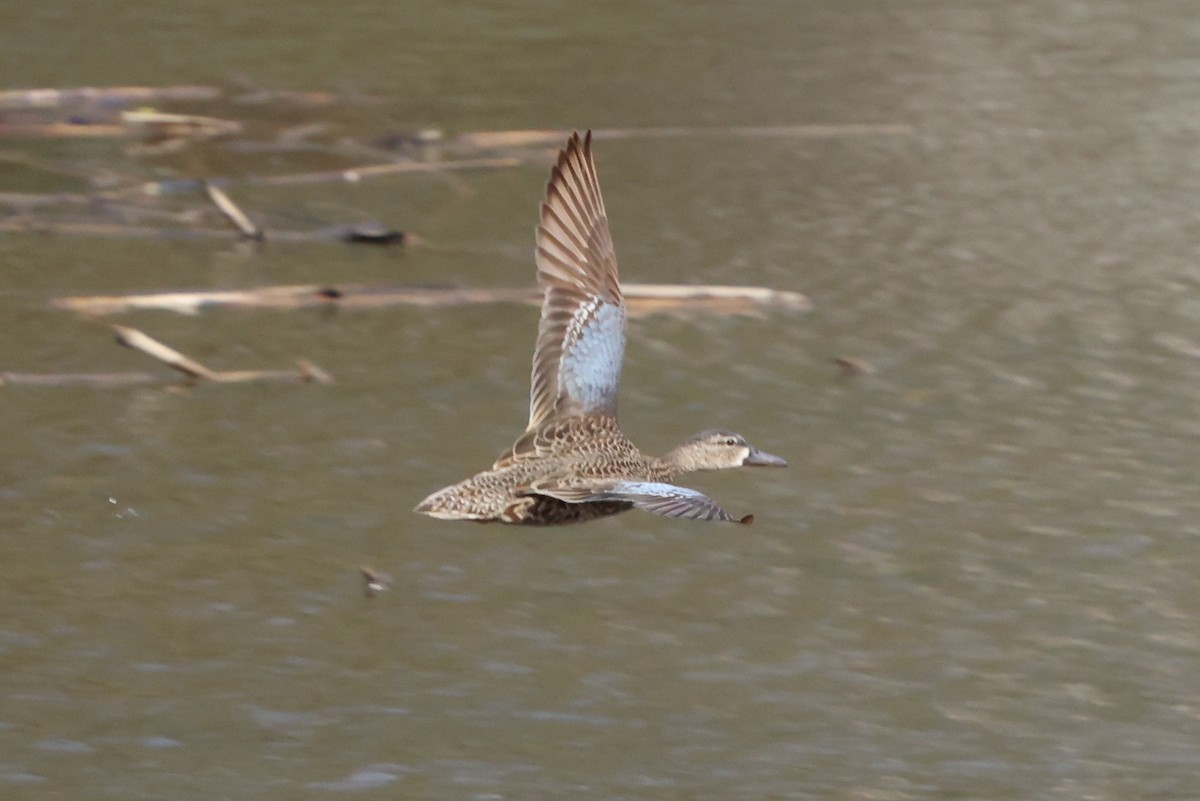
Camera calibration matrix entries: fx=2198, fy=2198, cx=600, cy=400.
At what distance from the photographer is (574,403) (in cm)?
767

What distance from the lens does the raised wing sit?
7.69 meters

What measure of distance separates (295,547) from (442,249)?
457 cm

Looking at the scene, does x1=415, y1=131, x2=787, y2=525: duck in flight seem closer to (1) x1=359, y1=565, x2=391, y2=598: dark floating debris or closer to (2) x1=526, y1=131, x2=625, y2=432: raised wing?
(2) x1=526, y1=131, x2=625, y2=432: raised wing

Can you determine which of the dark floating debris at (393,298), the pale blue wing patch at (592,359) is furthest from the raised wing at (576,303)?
the dark floating debris at (393,298)

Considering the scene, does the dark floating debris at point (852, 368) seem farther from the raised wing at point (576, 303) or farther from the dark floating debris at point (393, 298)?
the raised wing at point (576, 303)

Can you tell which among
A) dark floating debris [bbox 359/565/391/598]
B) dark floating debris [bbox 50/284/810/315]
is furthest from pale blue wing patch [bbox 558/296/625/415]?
dark floating debris [bbox 50/284/810/315]

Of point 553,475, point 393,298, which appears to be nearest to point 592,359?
point 553,475

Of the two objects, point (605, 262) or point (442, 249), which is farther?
point (442, 249)

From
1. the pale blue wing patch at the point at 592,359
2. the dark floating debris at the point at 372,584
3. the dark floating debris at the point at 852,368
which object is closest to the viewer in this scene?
the pale blue wing patch at the point at 592,359

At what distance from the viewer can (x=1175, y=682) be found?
8.48 metres

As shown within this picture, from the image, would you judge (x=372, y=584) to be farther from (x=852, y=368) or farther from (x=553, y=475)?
(x=852, y=368)

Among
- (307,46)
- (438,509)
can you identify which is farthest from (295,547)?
(307,46)

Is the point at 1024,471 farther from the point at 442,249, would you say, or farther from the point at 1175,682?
the point at 442,249

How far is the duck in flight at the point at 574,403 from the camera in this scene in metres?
7.16
